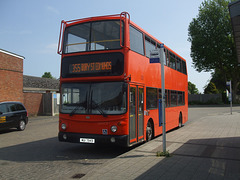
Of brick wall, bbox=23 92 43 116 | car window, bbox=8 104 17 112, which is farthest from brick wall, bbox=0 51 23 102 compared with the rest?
car window, bbox=8 104 17 112

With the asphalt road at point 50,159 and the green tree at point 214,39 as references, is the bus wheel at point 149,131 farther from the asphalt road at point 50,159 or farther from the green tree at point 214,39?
the green tree at point 214,39

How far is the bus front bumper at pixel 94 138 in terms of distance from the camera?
756 centimetres

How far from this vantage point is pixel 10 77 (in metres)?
23.5

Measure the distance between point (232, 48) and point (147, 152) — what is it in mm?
43835

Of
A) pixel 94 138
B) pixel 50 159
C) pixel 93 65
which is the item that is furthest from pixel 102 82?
pixel 50 159

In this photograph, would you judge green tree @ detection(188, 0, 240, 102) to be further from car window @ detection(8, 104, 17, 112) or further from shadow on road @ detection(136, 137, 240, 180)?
shadow on road @ detection(136, 137, 240, 180)

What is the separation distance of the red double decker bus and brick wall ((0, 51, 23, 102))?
15.9 metres

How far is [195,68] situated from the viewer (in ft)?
168

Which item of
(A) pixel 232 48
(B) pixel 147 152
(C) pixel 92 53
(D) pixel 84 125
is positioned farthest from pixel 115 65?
(A) pixel 232 48

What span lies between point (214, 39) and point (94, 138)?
143 ft

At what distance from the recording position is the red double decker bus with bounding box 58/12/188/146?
7.74 meters

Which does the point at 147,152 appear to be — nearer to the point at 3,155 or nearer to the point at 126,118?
the point at 126,118

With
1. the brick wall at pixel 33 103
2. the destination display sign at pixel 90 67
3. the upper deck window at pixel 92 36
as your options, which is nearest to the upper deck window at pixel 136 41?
the upper deck window at pixel 92 36

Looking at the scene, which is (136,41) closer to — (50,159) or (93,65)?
(93,65)
